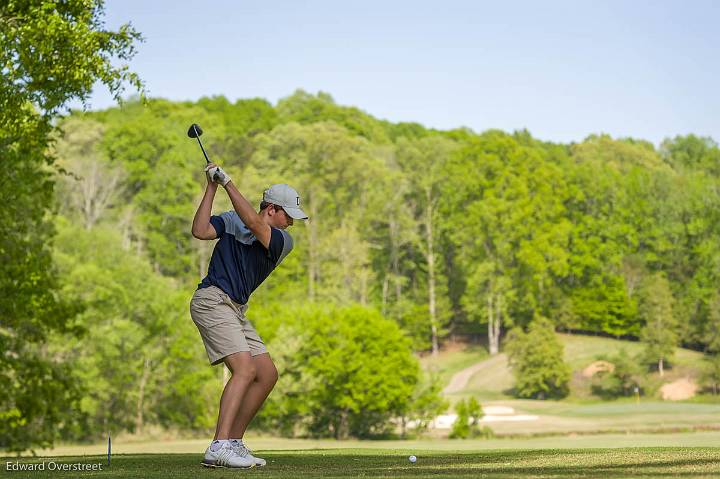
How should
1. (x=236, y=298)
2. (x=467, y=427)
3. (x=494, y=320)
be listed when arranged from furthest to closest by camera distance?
(x=494, y=320) < (x=467, y=427) < (x=236, y=298)

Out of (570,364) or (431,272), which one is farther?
(431,272)

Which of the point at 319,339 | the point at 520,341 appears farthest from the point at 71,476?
the point at 520,341

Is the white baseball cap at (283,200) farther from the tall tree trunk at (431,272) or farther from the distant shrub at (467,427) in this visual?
the tall tree trunk at (431,272)

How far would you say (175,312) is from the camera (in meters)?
53.1

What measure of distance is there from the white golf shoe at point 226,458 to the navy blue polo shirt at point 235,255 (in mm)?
1142

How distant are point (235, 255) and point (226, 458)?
1551 millimetres

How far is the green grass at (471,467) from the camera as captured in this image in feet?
23.7

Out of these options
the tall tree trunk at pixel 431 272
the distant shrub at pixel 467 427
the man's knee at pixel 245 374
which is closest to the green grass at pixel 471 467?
the man's knee at pixel 245 374

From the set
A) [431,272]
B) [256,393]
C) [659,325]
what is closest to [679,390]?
[659,325]

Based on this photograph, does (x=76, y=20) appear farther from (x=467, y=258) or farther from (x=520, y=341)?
(x=467, y=258)

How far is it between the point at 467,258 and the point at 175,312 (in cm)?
3078

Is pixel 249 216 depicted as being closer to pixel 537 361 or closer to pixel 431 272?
pixel 537 361

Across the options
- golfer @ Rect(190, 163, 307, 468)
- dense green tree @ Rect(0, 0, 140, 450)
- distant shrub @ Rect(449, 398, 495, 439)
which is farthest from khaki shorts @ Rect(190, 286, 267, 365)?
distant shrub @ Rect(449, 398, 495, 439)

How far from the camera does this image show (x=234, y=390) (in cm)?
843
